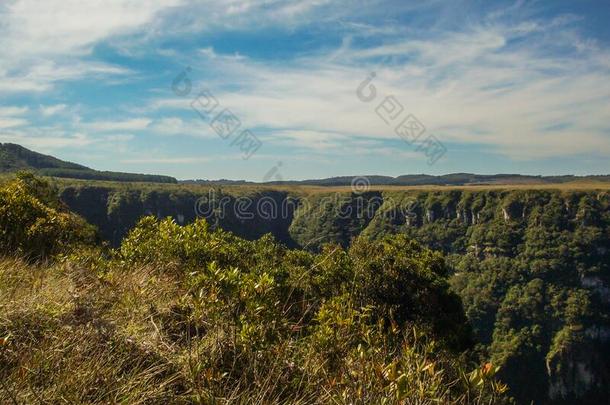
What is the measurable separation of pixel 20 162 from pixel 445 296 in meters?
205

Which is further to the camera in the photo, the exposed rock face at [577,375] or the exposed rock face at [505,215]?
the exposed rock face at [505,215]

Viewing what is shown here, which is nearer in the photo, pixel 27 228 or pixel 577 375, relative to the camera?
pixel 27 228

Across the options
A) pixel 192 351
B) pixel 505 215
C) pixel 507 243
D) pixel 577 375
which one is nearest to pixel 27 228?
pixel 192 351

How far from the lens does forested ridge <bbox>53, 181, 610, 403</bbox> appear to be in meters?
97.2

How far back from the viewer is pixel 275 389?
13.5 feet

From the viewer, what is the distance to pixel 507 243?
13562 cm

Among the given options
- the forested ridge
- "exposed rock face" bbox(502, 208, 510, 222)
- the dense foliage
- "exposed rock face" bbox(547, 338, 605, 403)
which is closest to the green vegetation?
the dense foliage

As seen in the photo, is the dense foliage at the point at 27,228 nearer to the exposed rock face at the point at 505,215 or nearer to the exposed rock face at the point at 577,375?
the exposed rock face at the point at 577,375

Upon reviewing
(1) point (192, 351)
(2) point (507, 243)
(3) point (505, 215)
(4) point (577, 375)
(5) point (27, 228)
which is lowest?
(4) point (577, 375)

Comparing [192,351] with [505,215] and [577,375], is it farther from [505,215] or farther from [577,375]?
[505,215]

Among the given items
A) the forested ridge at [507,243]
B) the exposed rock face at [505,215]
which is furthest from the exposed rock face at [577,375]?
the exposed rock face at [505,215]

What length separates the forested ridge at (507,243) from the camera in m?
97.2

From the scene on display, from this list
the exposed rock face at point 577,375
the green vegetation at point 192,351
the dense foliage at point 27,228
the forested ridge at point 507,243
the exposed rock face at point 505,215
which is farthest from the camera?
the exposed rock face at point 505,215

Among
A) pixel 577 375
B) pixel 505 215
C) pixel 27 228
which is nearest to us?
pixel 27 228
